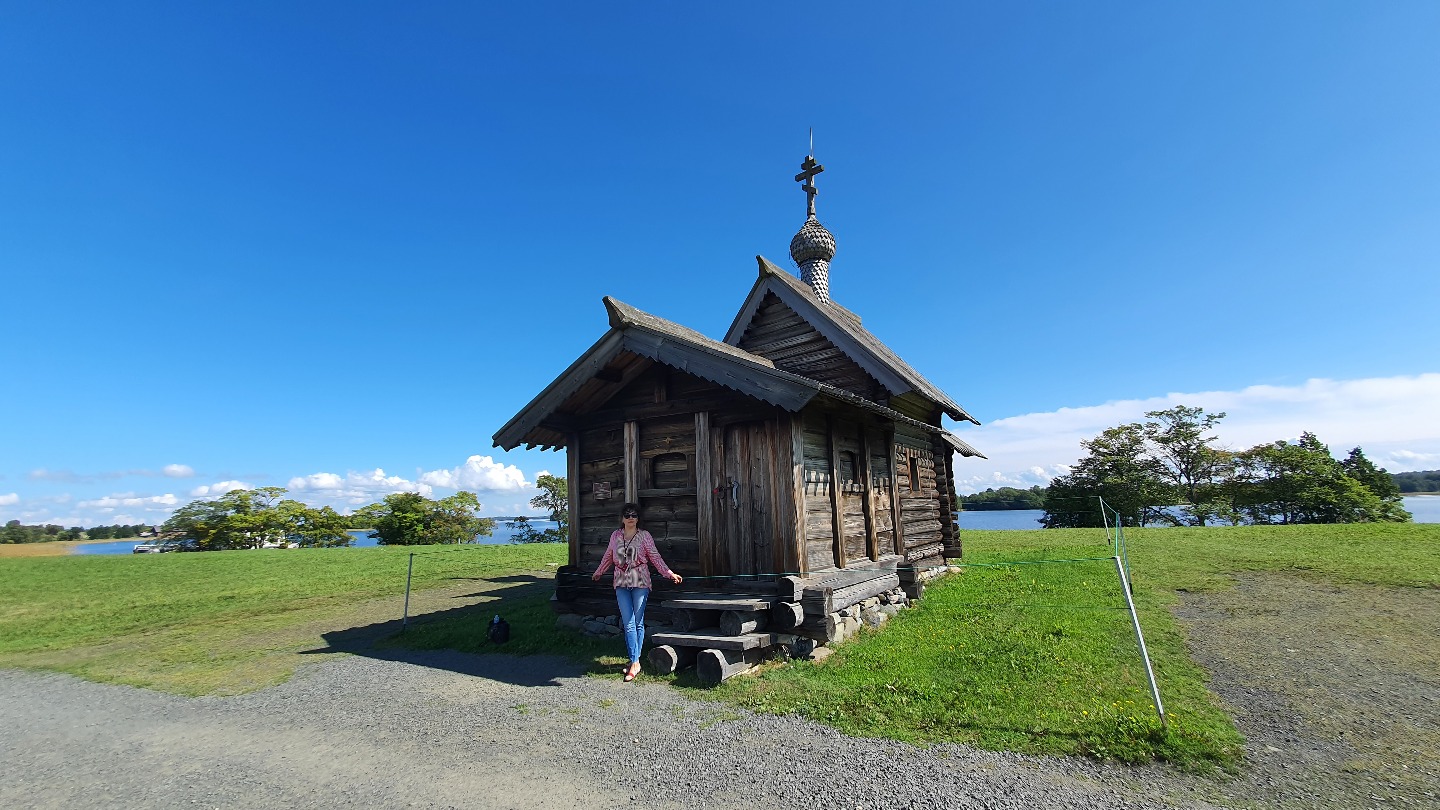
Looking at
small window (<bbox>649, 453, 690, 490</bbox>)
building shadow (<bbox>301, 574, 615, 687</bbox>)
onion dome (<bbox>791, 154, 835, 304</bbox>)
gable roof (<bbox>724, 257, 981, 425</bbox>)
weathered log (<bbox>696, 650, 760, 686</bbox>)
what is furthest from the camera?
onion dome (<bbox>791, 154, 835, 304</bbox>)

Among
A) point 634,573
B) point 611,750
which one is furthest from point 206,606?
point 611,750

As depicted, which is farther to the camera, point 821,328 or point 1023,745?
point 821,328

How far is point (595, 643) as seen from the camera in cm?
1044

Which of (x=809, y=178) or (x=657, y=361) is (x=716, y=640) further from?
(x=809, y=178)

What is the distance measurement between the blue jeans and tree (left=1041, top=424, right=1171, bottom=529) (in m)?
46.4

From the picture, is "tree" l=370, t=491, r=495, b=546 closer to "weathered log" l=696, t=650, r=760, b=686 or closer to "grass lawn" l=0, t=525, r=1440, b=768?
"grass lawn" l=0, t=525, r=1440, b=768

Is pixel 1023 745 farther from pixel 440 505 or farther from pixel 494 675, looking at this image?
pixel 440 505

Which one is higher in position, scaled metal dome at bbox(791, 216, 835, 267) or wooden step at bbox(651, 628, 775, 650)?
scaled metal dome at bbox(791, 216, 835, 267)

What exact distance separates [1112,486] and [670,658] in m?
50.6

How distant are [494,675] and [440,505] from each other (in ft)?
162

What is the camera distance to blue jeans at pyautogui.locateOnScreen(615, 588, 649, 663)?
850 centimetres

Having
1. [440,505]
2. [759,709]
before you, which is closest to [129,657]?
[759,709]

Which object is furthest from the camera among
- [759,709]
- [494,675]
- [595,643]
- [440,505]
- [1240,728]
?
[440,505]

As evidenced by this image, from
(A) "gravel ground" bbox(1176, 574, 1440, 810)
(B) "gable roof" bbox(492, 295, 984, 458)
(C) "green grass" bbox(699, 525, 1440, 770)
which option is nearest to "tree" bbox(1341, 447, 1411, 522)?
(C) "green grass" bbox(699, 525, 1440, 770)
